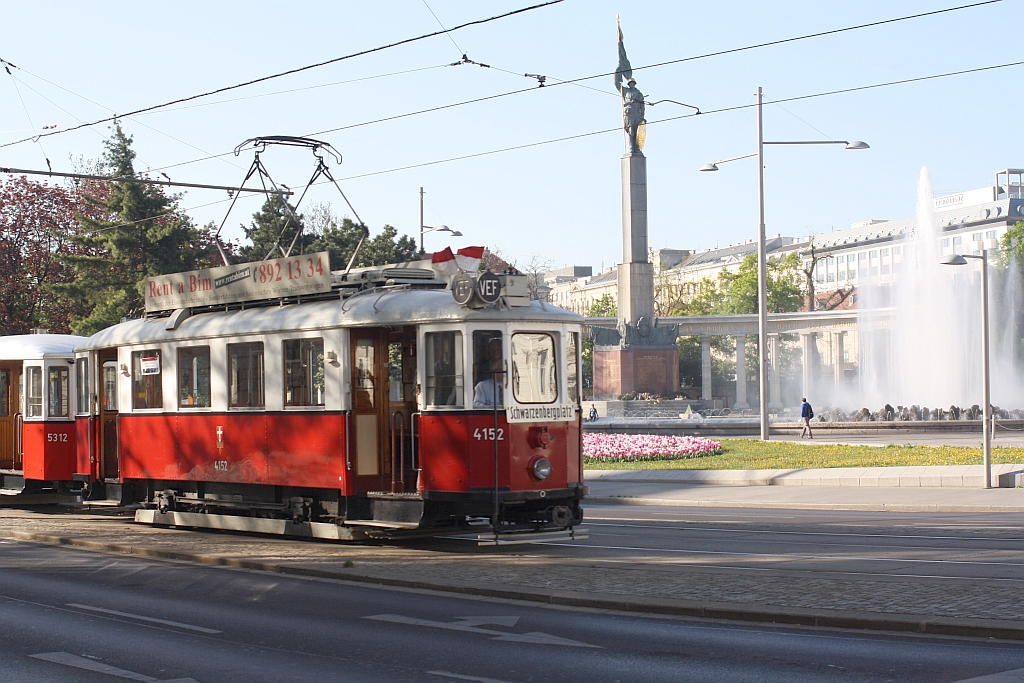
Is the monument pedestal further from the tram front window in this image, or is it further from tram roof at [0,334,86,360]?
the tram front window

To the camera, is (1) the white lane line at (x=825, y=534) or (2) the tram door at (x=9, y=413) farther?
(2) the tram door at (x=9, y=413)

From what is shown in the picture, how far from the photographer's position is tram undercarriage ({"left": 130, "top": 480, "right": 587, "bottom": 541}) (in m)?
14.6

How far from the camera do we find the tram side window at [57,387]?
22578mm

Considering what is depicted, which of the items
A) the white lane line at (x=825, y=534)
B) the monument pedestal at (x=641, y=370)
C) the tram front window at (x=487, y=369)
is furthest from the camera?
the monument pedestal at (x=641, y=370)

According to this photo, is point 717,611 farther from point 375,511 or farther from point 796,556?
point 375,511

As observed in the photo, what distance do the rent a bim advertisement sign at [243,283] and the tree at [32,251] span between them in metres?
36.7

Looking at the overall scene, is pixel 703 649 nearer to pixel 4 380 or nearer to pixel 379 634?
pixel 379 634

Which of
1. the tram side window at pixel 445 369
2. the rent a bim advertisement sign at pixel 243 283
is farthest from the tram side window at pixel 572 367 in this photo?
the rent a bim advertisement sign at pixel 243 283

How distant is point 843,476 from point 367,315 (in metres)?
15.1

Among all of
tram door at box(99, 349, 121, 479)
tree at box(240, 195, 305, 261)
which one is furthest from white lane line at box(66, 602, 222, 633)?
tree at box(240, 195, 305, 261)

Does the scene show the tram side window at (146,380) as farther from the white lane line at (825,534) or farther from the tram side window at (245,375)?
the white lane line at (825,534)

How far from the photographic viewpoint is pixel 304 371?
1602 centimetres

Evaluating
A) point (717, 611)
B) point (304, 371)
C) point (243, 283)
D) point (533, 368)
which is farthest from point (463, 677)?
point (243, 283)

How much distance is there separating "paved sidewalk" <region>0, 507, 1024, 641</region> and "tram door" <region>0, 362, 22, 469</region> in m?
6.80
